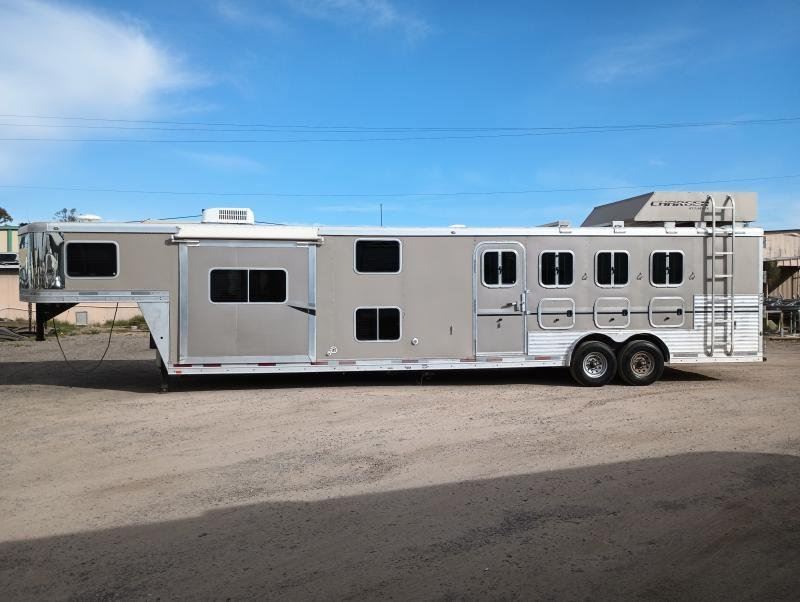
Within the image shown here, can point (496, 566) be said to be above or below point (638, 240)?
below

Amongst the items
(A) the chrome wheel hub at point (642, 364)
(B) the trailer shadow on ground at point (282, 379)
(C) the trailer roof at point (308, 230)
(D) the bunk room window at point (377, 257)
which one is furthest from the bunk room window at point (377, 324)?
(A) the chrome wheel hub at point (642, 364)

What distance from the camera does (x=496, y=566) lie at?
4.27 meters

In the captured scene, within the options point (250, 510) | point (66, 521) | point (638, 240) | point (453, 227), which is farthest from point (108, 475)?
point (638, 240)

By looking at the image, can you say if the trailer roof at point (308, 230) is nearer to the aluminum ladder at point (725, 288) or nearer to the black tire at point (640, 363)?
the aluminum ladder at point (725, 288)

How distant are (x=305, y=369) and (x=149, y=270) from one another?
2977 millimetres

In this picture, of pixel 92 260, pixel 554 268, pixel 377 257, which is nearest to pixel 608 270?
pixel 554 268

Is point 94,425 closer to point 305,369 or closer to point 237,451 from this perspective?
point 237,451

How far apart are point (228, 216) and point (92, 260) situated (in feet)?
7.42

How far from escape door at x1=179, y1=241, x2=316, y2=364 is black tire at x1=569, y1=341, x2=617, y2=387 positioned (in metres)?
4.56

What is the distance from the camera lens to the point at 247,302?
1091cm

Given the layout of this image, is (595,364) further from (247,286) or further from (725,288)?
(247,286)

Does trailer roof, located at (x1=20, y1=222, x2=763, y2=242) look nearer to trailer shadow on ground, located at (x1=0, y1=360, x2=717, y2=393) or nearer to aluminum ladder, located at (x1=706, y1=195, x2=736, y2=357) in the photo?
aluminum ladder, located at (x1=706, y1=195, x2=736, y2=357)

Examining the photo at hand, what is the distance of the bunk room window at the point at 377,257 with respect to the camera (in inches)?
441

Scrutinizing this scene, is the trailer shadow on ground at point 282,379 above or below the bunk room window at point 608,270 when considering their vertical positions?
below
